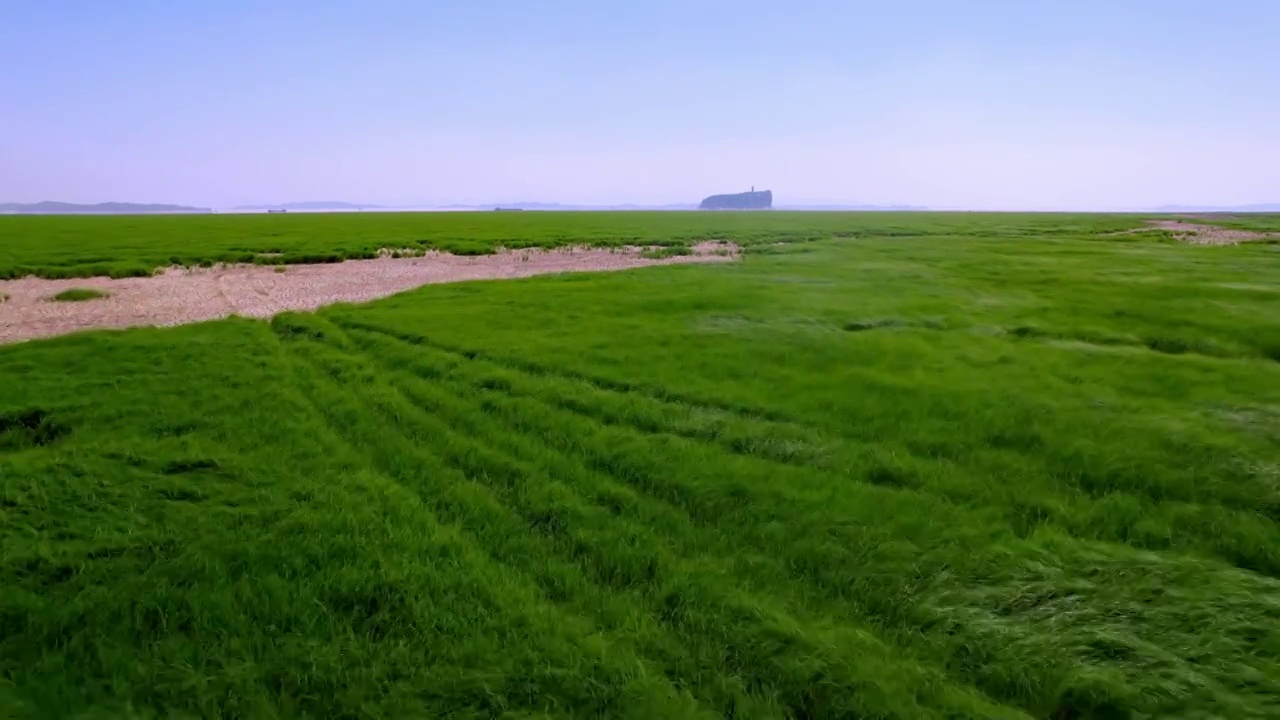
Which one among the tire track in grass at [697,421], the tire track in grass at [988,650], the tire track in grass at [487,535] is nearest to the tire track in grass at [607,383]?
the tire track in grass at [697,421]

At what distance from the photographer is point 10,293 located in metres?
23.2

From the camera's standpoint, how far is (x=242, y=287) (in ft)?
81.1

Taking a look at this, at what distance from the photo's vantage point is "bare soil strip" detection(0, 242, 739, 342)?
18.5 m

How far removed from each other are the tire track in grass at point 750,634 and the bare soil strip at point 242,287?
16.0 metres

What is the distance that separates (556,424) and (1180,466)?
7.78 meters

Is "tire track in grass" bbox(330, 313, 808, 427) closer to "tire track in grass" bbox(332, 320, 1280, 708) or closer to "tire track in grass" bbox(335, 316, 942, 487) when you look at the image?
"tire track in grass" bbox(335, 316, 942, 487)

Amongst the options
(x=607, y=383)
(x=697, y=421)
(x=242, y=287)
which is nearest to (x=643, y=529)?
(x=697, y=421)

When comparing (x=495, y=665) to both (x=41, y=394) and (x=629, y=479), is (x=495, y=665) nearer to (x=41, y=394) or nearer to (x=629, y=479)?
(x=629, y=479)

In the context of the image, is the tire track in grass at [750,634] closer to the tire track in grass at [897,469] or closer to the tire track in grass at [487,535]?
the tire track in grass at [487,535]

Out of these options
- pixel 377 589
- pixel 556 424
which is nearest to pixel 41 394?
pixel 556 424

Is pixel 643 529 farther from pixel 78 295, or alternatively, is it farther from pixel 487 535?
pixel 78 295

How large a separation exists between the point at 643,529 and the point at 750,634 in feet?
5.94

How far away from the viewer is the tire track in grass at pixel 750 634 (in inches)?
186

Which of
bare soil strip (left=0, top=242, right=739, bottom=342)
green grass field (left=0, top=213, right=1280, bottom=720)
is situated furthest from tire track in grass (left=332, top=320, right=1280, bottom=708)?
bare soil strip (left=0, top=242, right=739, bottom=342)
